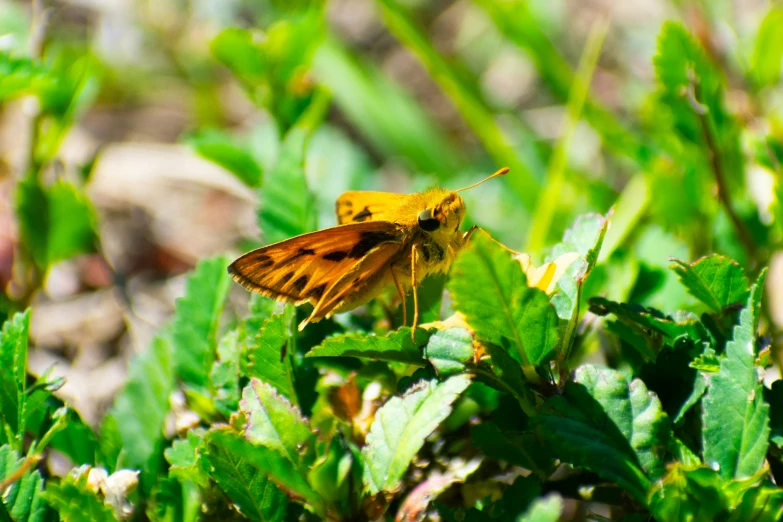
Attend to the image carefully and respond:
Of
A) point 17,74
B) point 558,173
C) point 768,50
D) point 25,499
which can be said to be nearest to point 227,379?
point 25,499

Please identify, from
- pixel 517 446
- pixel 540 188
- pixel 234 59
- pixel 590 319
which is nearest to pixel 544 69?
pixel 540 188

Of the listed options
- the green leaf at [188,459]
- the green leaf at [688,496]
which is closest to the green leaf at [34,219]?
the green leaf at [188,459]

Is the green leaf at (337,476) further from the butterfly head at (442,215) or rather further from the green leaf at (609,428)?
the butterfly head at (442,215)

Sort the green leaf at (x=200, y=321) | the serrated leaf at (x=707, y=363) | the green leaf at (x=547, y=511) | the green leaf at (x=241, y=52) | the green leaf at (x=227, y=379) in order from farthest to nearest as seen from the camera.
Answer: the green leaf at (x=241, y=52) → the green leaf at (x=200, y=321) → the green leaf at (x=227, y=379) → the serrated leaf at (x=707, y=363) → the green leaf at (x=547, y=511)

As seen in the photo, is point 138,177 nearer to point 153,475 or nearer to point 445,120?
point 445,120

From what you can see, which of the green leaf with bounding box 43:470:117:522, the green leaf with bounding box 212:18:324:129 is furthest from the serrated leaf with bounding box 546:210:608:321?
the green leaf with bounding box 212:18:324:129

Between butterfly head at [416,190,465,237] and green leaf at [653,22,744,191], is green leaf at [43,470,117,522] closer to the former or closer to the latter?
butterfly head at [416,190,465,237]

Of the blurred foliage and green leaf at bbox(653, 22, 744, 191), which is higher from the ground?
green leaf at bbox(653, 22, 744, 191)
